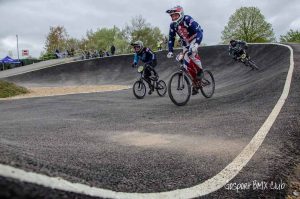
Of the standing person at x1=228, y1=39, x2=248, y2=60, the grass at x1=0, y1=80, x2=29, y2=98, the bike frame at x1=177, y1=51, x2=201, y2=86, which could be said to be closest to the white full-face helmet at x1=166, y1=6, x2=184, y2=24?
the bike frame at x1=177, y1=51, x2=201, y2=86

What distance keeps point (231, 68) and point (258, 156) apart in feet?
66.6

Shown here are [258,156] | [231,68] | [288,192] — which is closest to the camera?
[288,192]

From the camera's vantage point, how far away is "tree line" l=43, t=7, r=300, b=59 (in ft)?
230

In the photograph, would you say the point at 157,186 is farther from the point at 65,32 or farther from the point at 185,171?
the point at 65,32

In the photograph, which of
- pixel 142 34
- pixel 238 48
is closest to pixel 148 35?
pixel 142 34

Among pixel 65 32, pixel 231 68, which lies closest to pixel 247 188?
pixel 231 68

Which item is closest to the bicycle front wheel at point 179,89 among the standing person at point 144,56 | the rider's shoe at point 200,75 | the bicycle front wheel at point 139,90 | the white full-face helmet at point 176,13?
the rider's shoe at point 200,75

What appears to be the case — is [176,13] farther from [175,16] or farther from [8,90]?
[8,90]

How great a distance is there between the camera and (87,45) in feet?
308

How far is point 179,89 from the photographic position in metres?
9.47

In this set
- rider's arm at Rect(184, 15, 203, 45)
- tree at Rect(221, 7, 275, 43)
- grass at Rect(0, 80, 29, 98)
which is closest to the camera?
rider's arm at Rect(184, 15, 203, 45)

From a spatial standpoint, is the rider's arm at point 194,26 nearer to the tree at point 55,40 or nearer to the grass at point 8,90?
the grass at point 8,90

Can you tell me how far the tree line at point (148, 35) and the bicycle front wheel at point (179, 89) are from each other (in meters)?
61.8

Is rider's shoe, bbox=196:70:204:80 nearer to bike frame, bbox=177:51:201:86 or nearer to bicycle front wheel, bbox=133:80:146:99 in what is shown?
bike frame, bbox=177:51:201:86
